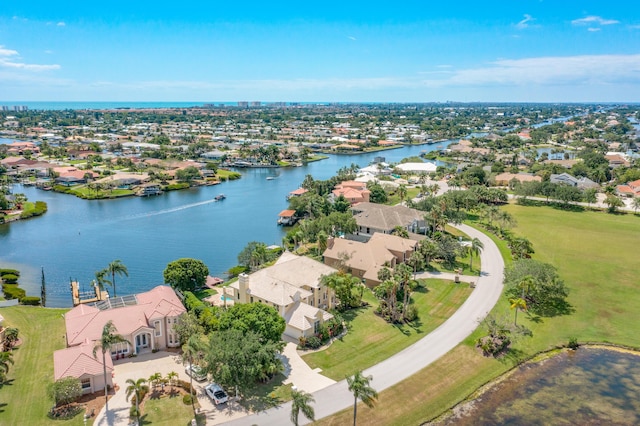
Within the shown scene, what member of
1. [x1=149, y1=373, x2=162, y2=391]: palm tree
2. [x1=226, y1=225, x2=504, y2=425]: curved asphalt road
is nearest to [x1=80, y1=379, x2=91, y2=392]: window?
[x1=149, y1=373, x2=162, y2=391]: palm tree

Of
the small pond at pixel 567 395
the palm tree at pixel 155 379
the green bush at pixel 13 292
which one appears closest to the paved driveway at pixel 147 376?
the palm tree at pixel 155 379

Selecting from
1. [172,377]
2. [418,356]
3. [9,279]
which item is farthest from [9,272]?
[418,356]

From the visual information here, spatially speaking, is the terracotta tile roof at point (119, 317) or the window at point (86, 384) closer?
the window at point (86, 384)

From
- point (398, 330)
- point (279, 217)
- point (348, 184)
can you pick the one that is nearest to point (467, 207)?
point (348, 184)

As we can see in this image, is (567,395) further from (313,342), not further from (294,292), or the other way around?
(294,292)

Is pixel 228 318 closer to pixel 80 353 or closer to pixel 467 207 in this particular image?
pixel 80 353

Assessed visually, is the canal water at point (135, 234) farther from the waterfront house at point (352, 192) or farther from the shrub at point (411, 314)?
the shrub at point (411, 314)

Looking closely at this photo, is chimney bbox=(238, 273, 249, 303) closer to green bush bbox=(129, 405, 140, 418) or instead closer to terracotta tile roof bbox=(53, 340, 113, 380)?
terracotta tile roof bbox=(53, 340, 113, 380)
